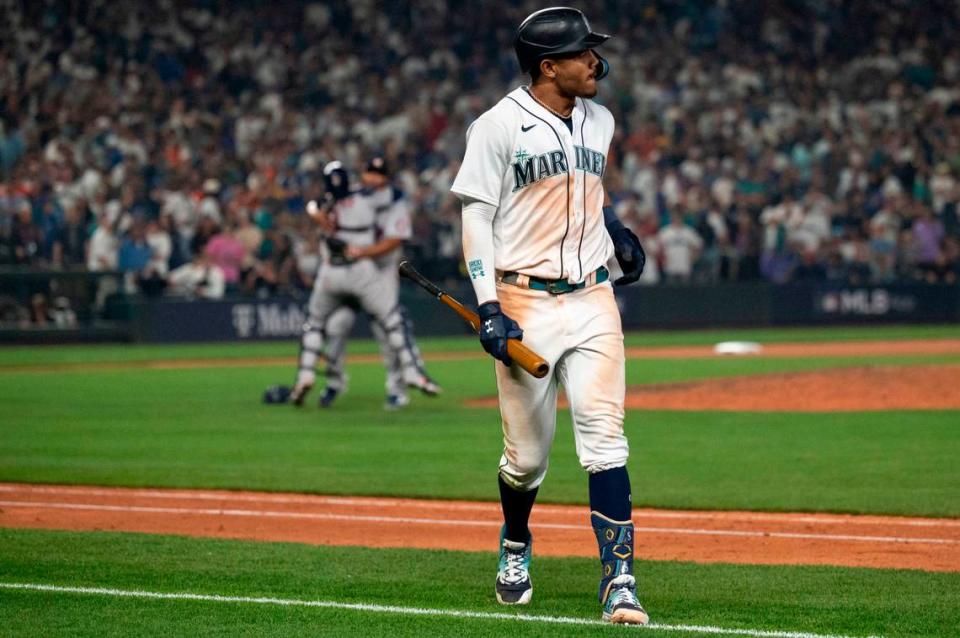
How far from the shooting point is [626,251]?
6508 millimetres

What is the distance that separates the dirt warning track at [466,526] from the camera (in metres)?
7.79

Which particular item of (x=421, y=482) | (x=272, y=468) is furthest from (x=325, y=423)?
(x=421, y=482)

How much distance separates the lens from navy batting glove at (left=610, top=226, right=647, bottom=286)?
21.3 ft

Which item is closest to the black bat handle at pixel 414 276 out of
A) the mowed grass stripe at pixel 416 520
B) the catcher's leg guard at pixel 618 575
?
the catcher's leg guard at pixel 618 575

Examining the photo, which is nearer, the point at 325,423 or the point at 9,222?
the point at 325,423

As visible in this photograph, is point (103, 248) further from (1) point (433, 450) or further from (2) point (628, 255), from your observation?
(2) point (628, 255)

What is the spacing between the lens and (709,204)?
95.8ft

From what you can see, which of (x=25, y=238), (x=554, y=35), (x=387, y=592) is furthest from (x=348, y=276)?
(x=25, y=238)

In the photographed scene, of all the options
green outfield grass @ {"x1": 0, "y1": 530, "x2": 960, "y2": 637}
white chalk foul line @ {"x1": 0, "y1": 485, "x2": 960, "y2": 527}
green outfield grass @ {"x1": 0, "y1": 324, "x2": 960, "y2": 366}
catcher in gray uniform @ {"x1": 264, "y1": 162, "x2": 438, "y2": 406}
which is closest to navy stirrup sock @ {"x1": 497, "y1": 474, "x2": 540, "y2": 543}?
green outfield grass @ {"x1": 0, "y1": 530, "x2": 960, "y2": 637}

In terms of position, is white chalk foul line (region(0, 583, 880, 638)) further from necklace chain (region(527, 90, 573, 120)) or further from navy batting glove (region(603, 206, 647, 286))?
necklace chain (region(527, 90, 573, 120))

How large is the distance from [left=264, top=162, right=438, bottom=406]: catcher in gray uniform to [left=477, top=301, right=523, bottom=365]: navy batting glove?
893cm

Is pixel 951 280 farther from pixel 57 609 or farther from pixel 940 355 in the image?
pixel 57 609

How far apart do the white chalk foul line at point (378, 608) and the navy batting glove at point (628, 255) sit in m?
1.50

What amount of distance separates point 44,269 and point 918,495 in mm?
17894
